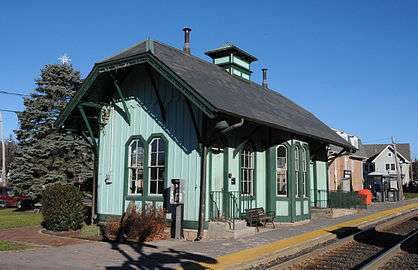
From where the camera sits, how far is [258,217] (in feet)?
47.6

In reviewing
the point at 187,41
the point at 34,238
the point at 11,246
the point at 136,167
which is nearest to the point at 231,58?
the point at 187,41

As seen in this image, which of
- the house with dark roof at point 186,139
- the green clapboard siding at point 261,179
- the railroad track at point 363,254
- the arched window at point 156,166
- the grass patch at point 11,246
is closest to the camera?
the railroad track at point 363,254

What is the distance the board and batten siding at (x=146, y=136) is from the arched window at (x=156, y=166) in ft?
0.96

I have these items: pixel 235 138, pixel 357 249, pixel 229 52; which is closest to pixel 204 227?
pixel 235 138

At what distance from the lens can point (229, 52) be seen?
19688mm

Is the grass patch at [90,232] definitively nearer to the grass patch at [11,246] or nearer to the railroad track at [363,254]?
the grass patch at [11,246]

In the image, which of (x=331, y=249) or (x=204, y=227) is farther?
(x=204, y=227)

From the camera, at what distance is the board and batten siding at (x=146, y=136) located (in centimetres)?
1336

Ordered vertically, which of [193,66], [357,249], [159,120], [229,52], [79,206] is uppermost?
[229,52]

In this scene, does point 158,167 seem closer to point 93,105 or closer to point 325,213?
point 93,105

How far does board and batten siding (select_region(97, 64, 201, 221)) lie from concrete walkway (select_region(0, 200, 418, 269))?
7.05 feet

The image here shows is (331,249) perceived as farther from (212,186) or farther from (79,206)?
(79,206)

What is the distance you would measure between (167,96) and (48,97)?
14484 millimetres

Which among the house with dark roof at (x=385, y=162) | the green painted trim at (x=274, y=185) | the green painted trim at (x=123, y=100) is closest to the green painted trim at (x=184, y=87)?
the green painted trim at (x=123, y=100)
